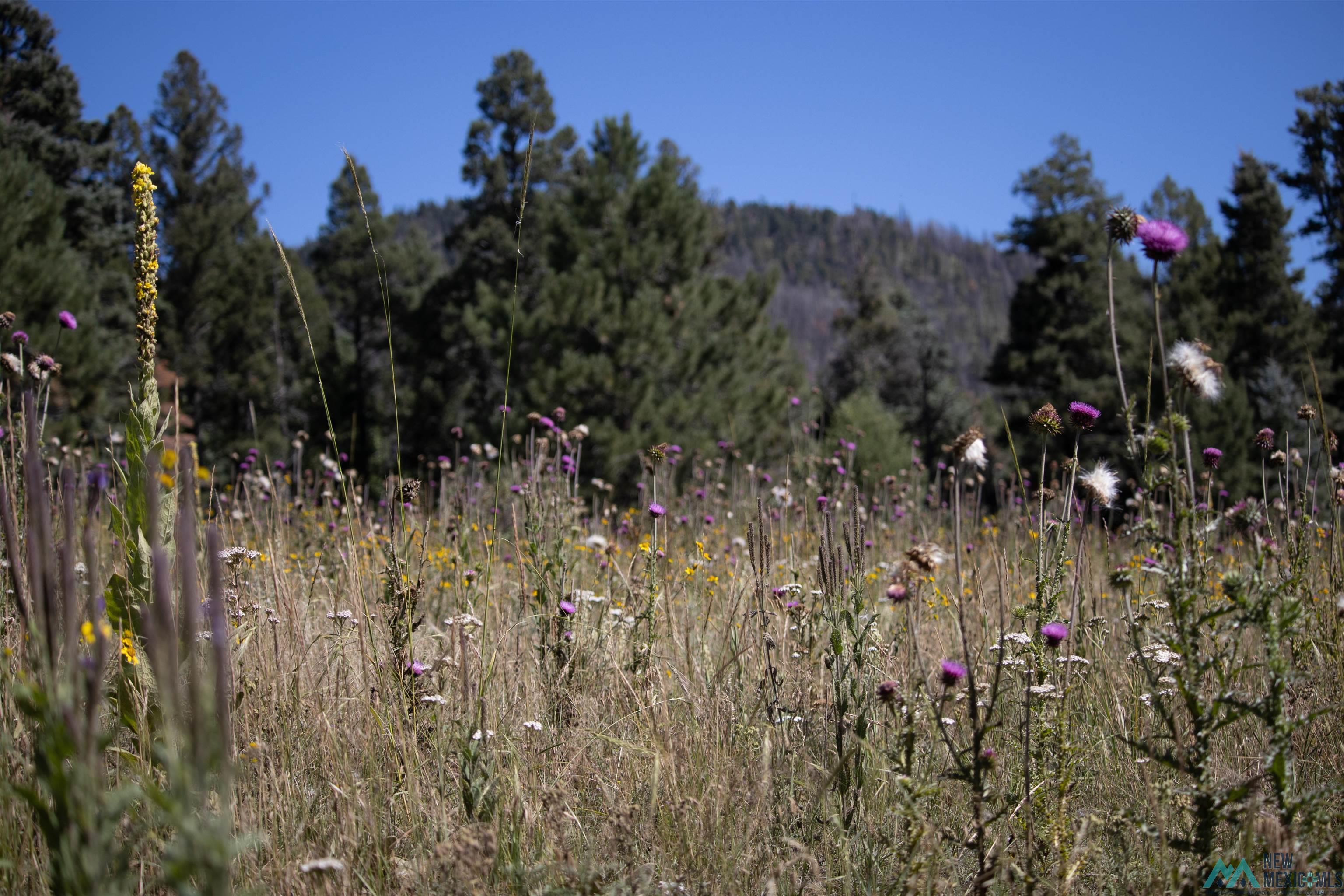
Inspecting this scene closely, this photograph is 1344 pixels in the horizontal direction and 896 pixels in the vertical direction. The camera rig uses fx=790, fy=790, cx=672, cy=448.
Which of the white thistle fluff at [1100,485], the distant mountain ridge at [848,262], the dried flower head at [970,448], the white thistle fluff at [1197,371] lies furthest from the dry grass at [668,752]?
the distant mountain ridge at [848,262]

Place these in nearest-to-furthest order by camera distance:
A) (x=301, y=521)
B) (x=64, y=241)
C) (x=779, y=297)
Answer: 1. (x=301, y=521)
2. (x=64, y=241)
3. (x=779, y=297)

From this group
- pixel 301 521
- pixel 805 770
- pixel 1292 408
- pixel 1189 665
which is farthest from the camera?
pixel 1292 408

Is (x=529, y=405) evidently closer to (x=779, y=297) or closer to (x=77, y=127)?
(x=77, y=127)

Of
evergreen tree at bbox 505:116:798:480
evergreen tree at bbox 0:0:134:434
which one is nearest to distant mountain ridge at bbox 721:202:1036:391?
evergreen tree at bbox 505:116:798:480

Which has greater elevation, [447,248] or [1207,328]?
[447,248]

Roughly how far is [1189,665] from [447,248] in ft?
78.2

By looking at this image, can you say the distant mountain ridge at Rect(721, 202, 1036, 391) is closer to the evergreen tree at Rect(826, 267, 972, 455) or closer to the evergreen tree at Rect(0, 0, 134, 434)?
the evergreen tree at Rect(826, 267, 972, 455)

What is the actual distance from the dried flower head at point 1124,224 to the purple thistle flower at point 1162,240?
0.10 m

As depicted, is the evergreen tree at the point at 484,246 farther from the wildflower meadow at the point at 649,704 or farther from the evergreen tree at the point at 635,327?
the wildflower meadow at the point at 649,704

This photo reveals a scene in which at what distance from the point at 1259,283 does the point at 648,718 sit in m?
26.8

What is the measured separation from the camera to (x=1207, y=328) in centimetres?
2256

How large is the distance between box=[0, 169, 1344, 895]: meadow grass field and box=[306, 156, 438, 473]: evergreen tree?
67.8 feet

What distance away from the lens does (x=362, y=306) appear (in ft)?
82.9

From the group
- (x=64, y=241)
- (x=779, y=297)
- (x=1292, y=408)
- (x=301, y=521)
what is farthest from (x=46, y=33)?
(x=779, y=297)
